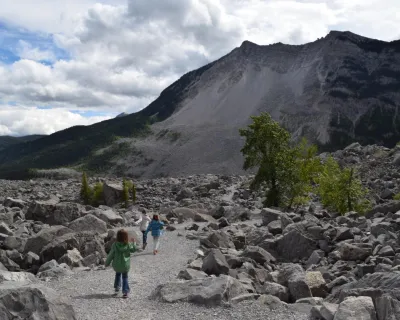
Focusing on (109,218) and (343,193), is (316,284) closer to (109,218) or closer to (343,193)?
(109,218)

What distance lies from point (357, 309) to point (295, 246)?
13.6 m

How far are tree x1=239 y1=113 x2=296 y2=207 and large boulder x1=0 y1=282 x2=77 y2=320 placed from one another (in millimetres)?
36236

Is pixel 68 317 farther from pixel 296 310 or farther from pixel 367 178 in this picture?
pixel 367 178

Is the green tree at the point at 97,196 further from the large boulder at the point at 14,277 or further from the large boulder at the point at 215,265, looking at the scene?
the large boulder at the point at 215,265

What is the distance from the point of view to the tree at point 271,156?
155 ft

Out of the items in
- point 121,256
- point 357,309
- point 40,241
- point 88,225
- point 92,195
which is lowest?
point 92,195

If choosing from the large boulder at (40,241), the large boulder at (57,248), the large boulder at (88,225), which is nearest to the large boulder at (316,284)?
the large boulder at (57,248)

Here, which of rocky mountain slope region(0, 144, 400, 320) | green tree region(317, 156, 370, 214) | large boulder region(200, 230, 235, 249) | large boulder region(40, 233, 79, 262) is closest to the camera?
rocky mountain slope region(0, 144, 400, 320)

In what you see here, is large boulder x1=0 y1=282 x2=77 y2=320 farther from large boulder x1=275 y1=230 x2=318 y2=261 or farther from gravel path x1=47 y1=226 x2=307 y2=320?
large boulder x1=275 y1=230 x2=318 y2=261

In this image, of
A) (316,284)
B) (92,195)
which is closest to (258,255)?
(316,284)

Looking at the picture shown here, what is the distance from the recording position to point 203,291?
15.2m

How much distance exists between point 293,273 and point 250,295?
12.7ft

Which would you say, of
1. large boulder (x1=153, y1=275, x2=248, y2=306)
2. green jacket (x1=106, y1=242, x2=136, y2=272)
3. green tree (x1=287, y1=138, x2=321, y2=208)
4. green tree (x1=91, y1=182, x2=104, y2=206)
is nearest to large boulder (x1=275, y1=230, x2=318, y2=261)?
large boulder (x1=153, y1=275, x2=248, y2=306)

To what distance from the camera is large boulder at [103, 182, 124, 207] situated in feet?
267
